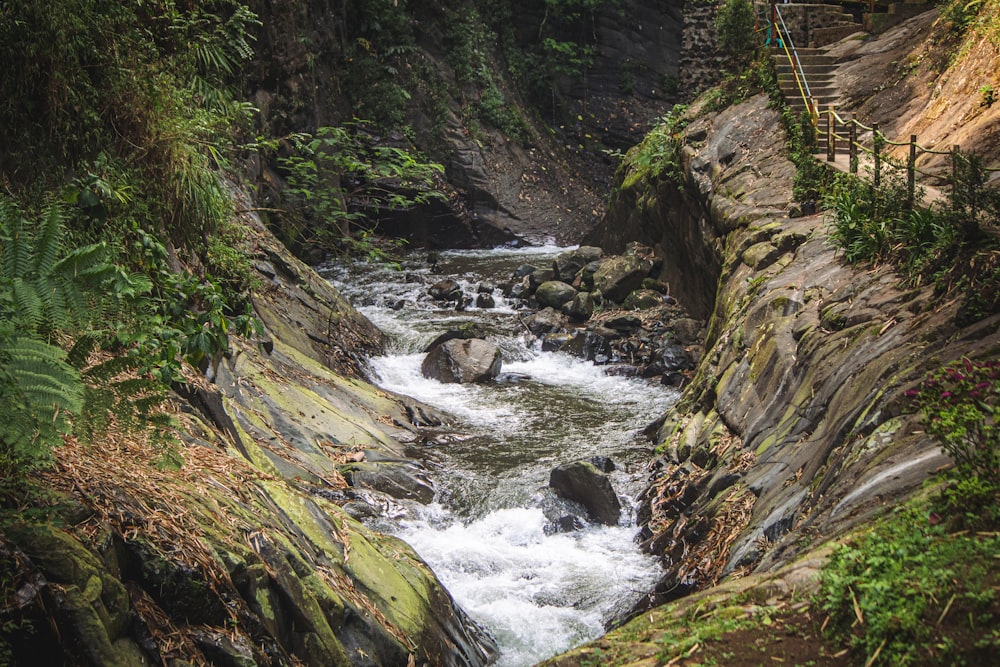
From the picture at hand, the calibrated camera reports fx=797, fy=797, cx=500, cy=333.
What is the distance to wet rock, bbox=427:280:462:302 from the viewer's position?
1895 centimetres

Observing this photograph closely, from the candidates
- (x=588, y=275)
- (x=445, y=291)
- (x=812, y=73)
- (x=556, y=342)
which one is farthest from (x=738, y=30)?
(x=445, y=291)

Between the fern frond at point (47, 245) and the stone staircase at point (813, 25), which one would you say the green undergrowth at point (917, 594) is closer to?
the fern frond at point (47, 245)

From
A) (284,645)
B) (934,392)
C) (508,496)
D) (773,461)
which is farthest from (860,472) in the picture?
(508,496)

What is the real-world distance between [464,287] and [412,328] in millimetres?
3911

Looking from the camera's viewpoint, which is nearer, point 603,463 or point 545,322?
point 603,463

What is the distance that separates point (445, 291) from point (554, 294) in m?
2.83

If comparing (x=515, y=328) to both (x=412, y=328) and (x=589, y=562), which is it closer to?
(x=412, y=328)

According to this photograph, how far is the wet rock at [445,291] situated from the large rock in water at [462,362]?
4.53 m

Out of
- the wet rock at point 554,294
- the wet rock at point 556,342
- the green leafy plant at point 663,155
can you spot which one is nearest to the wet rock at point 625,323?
the wet rock at point 556,342

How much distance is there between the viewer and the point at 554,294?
18031 mm

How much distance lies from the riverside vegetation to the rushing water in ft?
4.00

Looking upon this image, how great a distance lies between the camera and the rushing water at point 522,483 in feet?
22.8

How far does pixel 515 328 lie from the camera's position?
660 inches

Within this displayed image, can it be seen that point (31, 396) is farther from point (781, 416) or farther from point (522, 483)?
point (522, 483)
